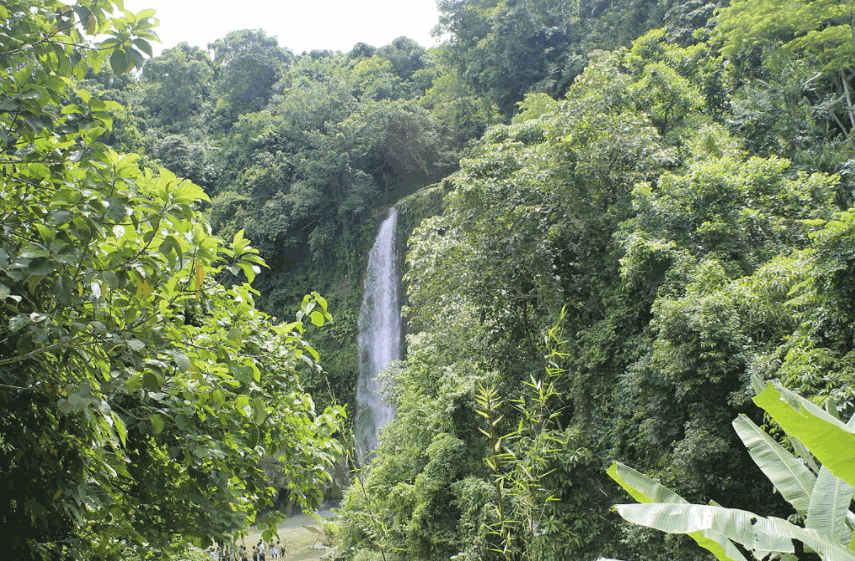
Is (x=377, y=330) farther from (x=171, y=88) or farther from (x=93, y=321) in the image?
(x=171, y=88)

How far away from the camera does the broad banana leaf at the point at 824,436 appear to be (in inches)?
47.2

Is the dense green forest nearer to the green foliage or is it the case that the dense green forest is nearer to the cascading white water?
the green foliage

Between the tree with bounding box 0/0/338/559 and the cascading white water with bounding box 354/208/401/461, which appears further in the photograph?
the cascading white water with bounding box 354/208/401/461

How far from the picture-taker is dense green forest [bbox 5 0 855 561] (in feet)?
8.39

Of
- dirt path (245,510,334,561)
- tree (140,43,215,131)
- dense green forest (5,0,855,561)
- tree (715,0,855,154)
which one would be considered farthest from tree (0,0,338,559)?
tree (140,43,215,131)

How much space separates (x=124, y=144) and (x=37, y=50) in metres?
25.9

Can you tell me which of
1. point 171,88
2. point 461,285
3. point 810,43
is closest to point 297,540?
point 461,285

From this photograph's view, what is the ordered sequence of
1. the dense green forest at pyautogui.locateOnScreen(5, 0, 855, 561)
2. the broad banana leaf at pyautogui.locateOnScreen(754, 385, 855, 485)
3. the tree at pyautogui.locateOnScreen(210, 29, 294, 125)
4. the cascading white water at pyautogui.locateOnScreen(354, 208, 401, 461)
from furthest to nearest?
the tree at pyautogui.locateOnScreen(210, 29, 294, 125)
the cascading white water at pyautogui.locateOnScreen(354, 208, 401, 461)
the dense green forest at pyautogui.locateOnScreen(5, 0, 855, 561)
the broad banana leaf at pyautogui.locateOnScreen(754, 385, 855, 485)

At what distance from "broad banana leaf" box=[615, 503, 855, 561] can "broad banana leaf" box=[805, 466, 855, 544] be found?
118mm

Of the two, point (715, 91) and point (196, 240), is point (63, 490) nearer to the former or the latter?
point (196, 240)

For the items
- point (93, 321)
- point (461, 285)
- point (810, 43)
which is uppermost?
point (810, 43)

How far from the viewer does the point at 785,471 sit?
1802 millimetres

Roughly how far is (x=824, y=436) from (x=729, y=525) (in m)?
0.33

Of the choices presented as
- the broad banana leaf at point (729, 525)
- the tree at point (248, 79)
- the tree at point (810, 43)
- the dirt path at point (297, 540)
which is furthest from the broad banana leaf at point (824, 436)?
the tree at point (248, 79)
